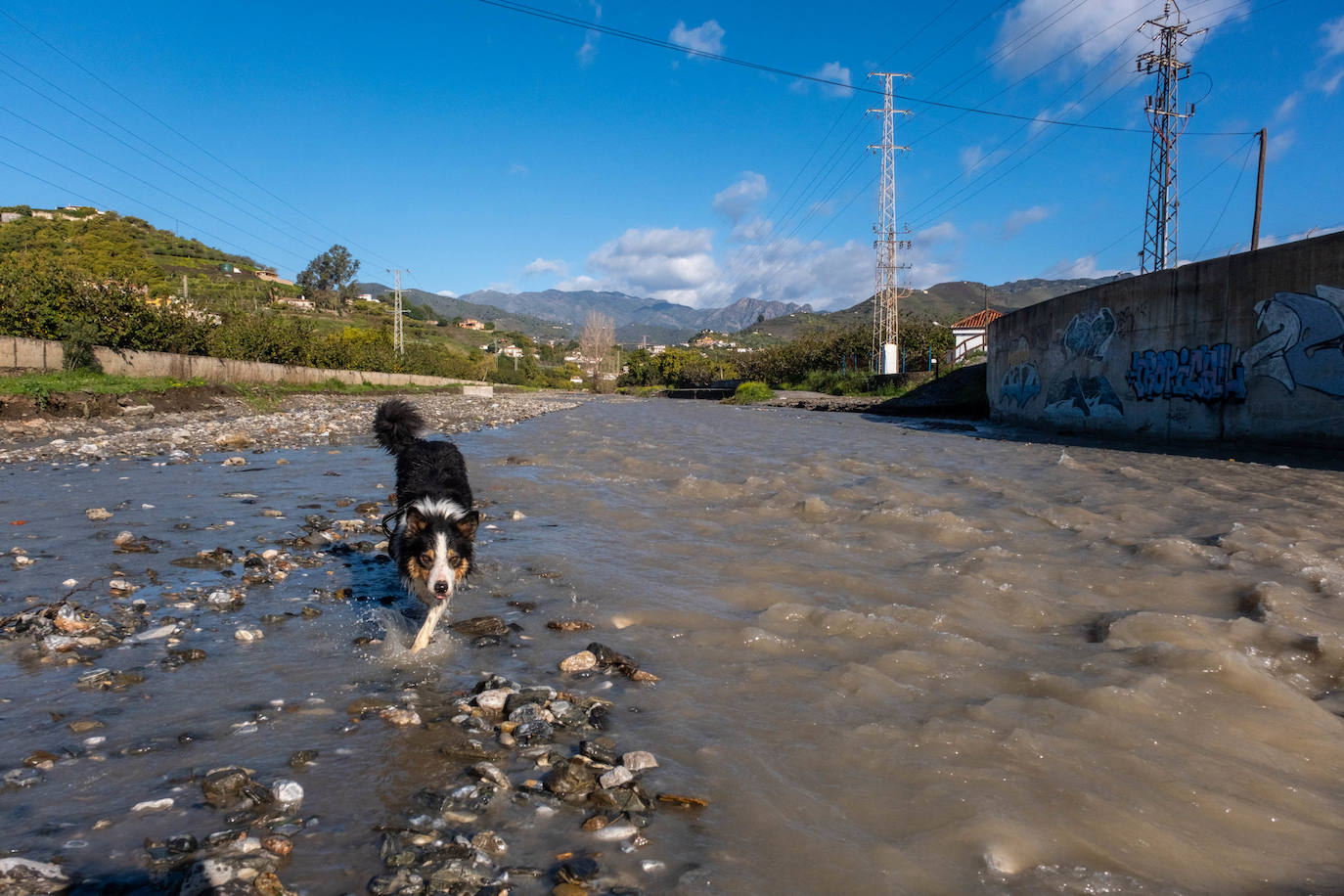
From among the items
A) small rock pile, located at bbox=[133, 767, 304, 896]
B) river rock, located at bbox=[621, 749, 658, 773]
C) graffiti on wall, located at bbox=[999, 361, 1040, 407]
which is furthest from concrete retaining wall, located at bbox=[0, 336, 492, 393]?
graffiti on wall, located at bbox=[999, 361, 1040, 407]

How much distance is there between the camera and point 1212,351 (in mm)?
16406

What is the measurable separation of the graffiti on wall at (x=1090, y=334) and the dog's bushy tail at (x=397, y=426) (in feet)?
66.1

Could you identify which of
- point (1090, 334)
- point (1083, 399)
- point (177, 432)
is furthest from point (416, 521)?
point (1090, 334)

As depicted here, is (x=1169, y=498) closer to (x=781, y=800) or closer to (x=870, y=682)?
(x=870, y=682)

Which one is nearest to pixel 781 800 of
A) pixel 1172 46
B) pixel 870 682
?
pixel 870 682

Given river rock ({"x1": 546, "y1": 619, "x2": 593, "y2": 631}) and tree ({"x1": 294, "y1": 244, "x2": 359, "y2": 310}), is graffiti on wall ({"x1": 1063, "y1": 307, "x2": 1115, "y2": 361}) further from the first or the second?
tree ({"x1": 294, "y1": 244, "x2": 359, "y2": 310})

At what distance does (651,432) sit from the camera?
22.0 metres

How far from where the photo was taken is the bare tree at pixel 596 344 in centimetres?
11362

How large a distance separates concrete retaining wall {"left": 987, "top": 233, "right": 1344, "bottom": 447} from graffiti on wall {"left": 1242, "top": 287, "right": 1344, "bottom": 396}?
2cm

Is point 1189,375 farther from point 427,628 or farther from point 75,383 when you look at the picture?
point 75,383

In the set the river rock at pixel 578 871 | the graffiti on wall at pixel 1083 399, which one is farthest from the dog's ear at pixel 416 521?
the graffiti on wall at pixel 1083 399

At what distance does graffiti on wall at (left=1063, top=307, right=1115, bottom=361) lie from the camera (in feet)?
67.4

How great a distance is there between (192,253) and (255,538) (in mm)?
106393

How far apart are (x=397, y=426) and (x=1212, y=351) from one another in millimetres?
17913
